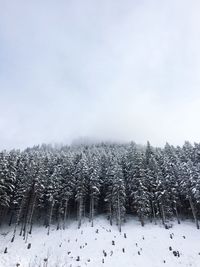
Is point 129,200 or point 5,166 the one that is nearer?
point 5,166

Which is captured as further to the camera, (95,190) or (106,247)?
(95,190)

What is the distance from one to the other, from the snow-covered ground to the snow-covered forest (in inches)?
103

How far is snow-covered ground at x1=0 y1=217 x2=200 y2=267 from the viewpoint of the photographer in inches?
1129

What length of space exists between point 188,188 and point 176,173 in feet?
18.8

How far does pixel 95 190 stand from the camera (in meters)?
51.0

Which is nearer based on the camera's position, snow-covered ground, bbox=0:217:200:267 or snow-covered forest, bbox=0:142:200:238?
snow-covered ground, bbox=0:217:200:267

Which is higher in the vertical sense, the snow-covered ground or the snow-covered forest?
the snow-covered forest

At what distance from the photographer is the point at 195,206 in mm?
47438

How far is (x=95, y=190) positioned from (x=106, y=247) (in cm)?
1697

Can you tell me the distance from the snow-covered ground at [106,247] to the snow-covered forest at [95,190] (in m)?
2.62

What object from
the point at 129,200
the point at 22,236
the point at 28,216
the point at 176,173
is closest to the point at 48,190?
→ the point at 28,216

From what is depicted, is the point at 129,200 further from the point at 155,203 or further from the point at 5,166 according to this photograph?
the point at 5,166

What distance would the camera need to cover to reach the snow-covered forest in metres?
45.3

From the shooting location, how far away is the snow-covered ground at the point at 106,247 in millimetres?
28672
